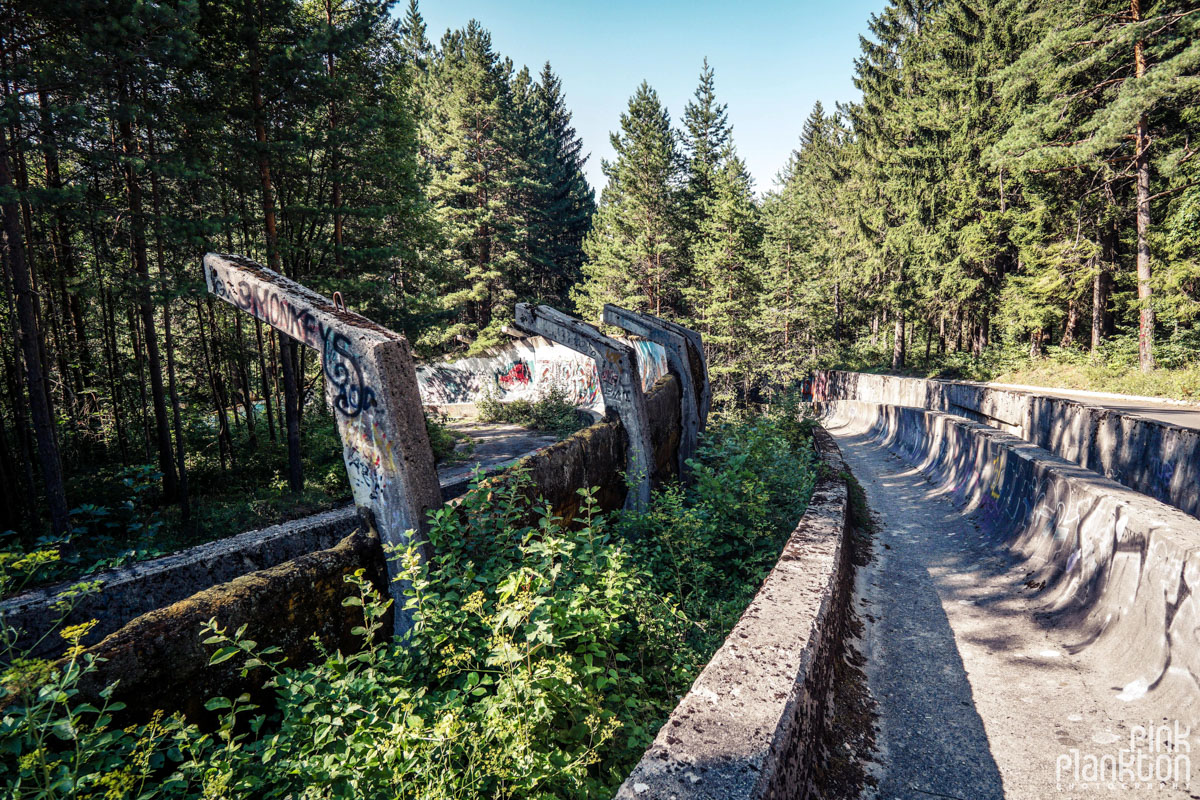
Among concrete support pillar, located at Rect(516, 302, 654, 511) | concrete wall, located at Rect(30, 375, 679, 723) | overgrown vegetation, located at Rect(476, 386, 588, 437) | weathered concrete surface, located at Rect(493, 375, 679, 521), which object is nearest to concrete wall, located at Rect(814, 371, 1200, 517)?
concrete support pillar, located at Rect(516, 302, 654, 511)

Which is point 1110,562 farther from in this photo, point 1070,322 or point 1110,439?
point 1070,322

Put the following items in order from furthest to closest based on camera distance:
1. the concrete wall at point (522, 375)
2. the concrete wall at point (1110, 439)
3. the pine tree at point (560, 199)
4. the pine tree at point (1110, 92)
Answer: the pine tree at point (560, 199) < the concrete wall at point (522, 375) < the pine tree at point (1110, 92) < the concrete wall at point (1110, 439)

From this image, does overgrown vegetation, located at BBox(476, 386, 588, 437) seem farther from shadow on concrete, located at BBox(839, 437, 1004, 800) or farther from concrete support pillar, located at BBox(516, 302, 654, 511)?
shadow on concrete, located at BBox(839, 437, 1004, 800)

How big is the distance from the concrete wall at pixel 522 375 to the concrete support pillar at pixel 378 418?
14351 mm

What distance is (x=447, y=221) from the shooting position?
25188 mm

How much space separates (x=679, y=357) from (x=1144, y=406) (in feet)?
40.9

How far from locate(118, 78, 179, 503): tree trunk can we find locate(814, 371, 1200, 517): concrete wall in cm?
1347

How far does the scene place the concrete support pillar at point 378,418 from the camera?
3725 millimetres

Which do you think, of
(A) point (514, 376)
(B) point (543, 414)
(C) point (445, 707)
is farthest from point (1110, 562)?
(A) point (514, 376)

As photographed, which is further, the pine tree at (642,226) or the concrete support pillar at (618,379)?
the pine tree at (642,226)

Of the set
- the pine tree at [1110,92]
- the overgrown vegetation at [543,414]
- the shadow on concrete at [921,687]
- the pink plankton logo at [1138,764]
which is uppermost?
the pine tree at [1110,92]

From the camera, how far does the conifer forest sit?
8.09m

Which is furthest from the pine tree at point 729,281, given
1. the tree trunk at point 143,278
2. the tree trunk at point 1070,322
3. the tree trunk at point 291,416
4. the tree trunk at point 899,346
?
the tree trunk at point 143,278

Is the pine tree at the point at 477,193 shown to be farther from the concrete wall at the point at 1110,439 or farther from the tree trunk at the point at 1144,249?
the tree trunk at the point at 1144,249
